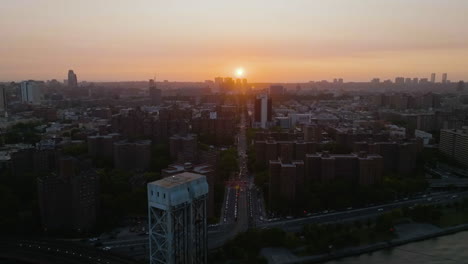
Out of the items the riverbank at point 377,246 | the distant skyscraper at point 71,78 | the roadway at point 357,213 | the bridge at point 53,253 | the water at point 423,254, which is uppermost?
the distant skyscraper at point 71,78

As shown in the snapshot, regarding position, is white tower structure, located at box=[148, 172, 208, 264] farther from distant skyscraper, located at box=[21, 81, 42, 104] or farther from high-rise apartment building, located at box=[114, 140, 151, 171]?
distant skyscraper, located at box=[21, 81, 42, 104]

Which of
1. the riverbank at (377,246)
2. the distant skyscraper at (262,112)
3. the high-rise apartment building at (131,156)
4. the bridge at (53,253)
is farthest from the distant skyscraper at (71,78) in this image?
the riverbank at (377,246)

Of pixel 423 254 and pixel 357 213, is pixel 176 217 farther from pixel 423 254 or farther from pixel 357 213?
pixel 357 213

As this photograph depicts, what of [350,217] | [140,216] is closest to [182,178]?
[140,216]

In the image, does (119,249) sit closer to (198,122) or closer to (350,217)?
(350,217)

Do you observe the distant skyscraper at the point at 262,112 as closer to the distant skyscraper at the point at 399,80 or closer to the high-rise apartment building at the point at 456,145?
the high-rise apartment building at the point at 456,145

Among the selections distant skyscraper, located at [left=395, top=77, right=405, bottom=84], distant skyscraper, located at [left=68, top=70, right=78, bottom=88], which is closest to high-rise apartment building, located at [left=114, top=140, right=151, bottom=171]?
distant skyscraper, located at [left=68, top=70, right=78, bottom=88]
